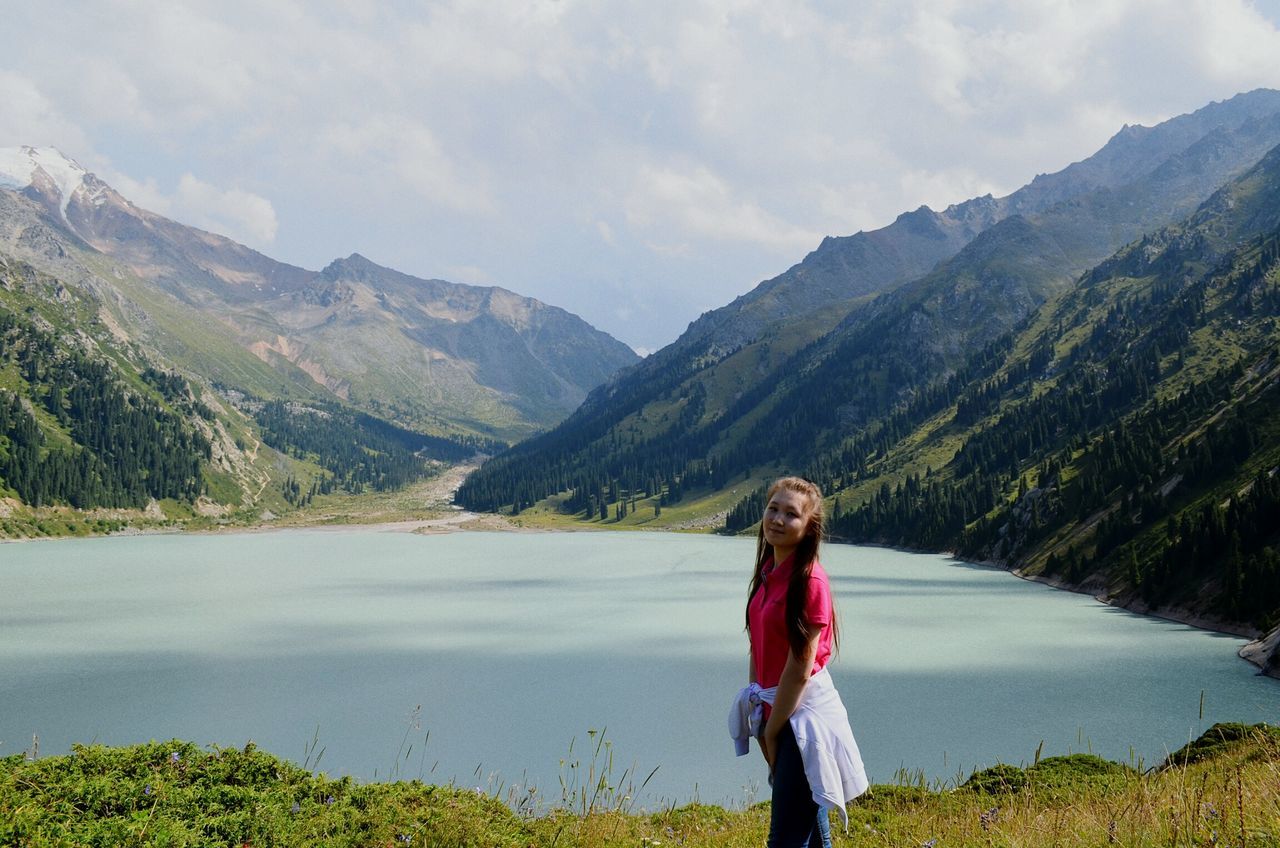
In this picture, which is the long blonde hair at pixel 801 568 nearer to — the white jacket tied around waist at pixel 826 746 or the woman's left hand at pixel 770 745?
the white jacket tied around waist at pixel 826 746

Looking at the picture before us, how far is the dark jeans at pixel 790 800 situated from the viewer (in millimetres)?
6793

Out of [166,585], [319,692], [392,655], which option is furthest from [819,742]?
[166,585]

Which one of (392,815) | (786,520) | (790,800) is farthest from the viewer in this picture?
(392,815)

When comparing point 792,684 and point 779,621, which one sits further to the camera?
point 779,621

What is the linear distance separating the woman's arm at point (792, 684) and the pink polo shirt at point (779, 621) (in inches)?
4.4

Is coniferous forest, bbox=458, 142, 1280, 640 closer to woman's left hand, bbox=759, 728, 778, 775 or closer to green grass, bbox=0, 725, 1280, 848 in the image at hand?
green grass, bbox=0, 725, 1280, 848

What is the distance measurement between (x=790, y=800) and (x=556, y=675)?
3976 centimetres

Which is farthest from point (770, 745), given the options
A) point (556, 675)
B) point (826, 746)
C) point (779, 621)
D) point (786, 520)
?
point (556, 675)

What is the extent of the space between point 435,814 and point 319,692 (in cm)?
3437

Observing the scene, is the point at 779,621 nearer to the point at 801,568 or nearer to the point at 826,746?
the point at 801,568

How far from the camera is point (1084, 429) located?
157125 millimetres

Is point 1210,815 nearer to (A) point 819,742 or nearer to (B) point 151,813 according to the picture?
(A) point 819,742

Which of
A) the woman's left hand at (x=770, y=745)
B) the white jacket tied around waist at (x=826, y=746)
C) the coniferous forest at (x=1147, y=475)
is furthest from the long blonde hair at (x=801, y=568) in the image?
the coniferous forest at (x=1147, y=475)

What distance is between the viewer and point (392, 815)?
9.78 meters
